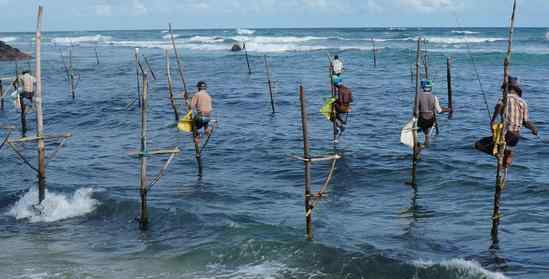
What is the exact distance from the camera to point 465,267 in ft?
35.2

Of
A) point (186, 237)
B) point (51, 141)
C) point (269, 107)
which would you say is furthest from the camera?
point (269, 107)

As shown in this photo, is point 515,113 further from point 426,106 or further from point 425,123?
point 425,123

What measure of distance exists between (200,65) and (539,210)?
38903 mm

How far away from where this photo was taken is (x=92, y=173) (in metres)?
17.6

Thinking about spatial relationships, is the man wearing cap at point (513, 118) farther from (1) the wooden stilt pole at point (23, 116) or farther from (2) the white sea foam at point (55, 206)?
Answer: (1) the wooden stilt pole at point (23, 116)

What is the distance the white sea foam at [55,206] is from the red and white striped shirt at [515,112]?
850 centimetres

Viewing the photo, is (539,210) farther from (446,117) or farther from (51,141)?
(51,141)

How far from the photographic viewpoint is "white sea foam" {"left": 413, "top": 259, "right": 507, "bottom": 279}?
10.5 meters

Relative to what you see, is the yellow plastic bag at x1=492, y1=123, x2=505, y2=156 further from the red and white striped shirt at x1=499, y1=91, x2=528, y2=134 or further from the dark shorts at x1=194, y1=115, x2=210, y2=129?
the dark shorts at x1=194, y1=115, x2=210, y2=129

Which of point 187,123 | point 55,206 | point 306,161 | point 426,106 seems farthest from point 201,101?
point 306,161

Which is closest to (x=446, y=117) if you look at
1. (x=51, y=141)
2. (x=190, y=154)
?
(x=190, y=154)

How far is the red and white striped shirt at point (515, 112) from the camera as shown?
429 inches

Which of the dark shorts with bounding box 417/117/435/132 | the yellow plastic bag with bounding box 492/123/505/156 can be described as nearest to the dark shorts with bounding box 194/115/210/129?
the dark shorts with bounding box 417/117/435/132

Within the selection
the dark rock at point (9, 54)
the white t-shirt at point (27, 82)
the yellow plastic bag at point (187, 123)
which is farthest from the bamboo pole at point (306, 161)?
the dark rock at point (9, 54)
